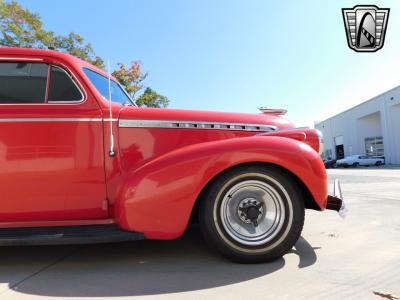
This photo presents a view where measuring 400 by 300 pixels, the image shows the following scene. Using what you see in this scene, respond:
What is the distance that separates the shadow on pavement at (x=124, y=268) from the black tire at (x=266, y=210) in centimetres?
11

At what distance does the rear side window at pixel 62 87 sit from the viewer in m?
3.54

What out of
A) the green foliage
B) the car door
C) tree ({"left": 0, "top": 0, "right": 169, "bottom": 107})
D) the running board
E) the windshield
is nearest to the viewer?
the running board

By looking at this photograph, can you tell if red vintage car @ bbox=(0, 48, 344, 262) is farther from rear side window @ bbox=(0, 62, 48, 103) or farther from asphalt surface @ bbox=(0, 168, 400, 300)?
asphalt surface @ bbox=(0, 168, 400, 300)

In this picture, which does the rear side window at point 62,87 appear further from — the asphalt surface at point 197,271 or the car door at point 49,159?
the asphalt surface at point 197,271

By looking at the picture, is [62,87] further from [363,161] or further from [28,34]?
[363,161]

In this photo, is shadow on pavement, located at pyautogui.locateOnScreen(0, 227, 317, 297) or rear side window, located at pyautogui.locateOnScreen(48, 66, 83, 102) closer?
shadow on pavement, located at pyautogui.locateOnScreen(0, 227, 317, 297)

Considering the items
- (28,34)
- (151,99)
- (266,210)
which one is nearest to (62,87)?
(266,210)

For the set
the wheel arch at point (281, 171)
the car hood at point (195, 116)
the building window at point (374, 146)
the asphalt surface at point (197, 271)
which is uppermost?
the building window at point (374, 146)

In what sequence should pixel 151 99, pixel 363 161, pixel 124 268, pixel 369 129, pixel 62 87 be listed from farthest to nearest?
1. pixel 369 129
2. pixel 363 161
3. pixel 151 99
4. pixel 62 87
5. pixel 124 268

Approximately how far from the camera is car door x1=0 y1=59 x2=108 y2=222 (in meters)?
3.35

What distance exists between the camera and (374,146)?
4488cm

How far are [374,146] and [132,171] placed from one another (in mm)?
46576

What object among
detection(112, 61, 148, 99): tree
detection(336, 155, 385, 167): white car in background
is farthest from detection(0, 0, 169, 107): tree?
detection(336, 155, 385, 167): white car in background

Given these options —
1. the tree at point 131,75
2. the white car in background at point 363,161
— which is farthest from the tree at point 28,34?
the white car in background at point 363,161
